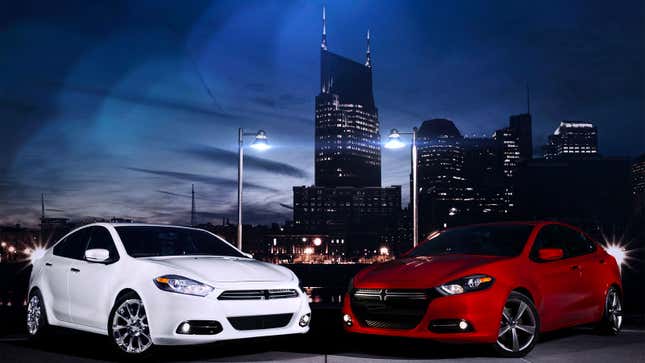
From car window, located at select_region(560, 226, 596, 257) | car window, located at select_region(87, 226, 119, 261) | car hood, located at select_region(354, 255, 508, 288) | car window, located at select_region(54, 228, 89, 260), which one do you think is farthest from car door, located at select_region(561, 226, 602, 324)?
car window, located at select_region(54, 228, 89, 260)

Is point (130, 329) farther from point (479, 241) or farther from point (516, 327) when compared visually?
point (479, 241)

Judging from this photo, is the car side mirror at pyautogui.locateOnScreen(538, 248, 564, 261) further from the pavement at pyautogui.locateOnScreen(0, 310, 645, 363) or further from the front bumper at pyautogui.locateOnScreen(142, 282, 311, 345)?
the front bumper at pyautogui.locateOnScreen(142, 282, 311, 345)

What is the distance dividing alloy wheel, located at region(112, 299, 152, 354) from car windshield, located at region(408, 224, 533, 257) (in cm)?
381

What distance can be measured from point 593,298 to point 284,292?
4.33 metres

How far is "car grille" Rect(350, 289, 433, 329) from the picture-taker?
7812mm

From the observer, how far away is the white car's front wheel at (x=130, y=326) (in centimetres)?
758

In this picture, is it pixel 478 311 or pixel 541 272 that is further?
pixel 541 272

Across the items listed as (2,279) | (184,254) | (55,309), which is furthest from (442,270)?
(2,279)

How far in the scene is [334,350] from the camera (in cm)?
866

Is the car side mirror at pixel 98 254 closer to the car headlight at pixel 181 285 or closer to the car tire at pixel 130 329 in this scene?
the car tire at pixel 130 329

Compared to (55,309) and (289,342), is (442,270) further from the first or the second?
(55,309)

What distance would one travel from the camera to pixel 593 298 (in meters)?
9.36

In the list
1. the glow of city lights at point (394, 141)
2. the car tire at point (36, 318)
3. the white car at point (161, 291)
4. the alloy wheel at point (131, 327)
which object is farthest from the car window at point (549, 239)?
the glow of city lights at point (394, 141)

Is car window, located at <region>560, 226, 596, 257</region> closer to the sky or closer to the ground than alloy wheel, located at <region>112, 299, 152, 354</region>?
closer to the sky
